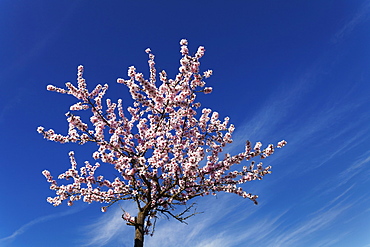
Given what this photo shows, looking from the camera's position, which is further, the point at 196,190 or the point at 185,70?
the point at 196,190

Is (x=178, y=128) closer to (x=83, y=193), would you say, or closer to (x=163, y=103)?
(x=163, y=103)

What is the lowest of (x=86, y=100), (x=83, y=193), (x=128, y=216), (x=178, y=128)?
(x=128, y=216)

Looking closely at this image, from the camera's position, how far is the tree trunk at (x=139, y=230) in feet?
35.6

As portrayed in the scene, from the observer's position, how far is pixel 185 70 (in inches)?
385

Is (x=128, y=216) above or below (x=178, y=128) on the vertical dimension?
below

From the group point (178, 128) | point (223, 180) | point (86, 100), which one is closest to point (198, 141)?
point (178, 128)

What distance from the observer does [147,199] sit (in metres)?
11.8

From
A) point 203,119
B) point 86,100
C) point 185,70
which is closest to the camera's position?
point 185,70

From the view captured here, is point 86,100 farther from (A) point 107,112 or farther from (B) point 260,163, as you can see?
(B) point 260,163

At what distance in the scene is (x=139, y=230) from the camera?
1102 centimetres

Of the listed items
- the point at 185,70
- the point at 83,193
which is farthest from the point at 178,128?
the point at 83,193

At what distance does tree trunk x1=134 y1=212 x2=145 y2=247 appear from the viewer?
10.9 meters

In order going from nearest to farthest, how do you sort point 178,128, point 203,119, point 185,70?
point 185,70 < point 178,128 < point 203,119

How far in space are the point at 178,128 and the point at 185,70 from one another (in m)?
2.84
